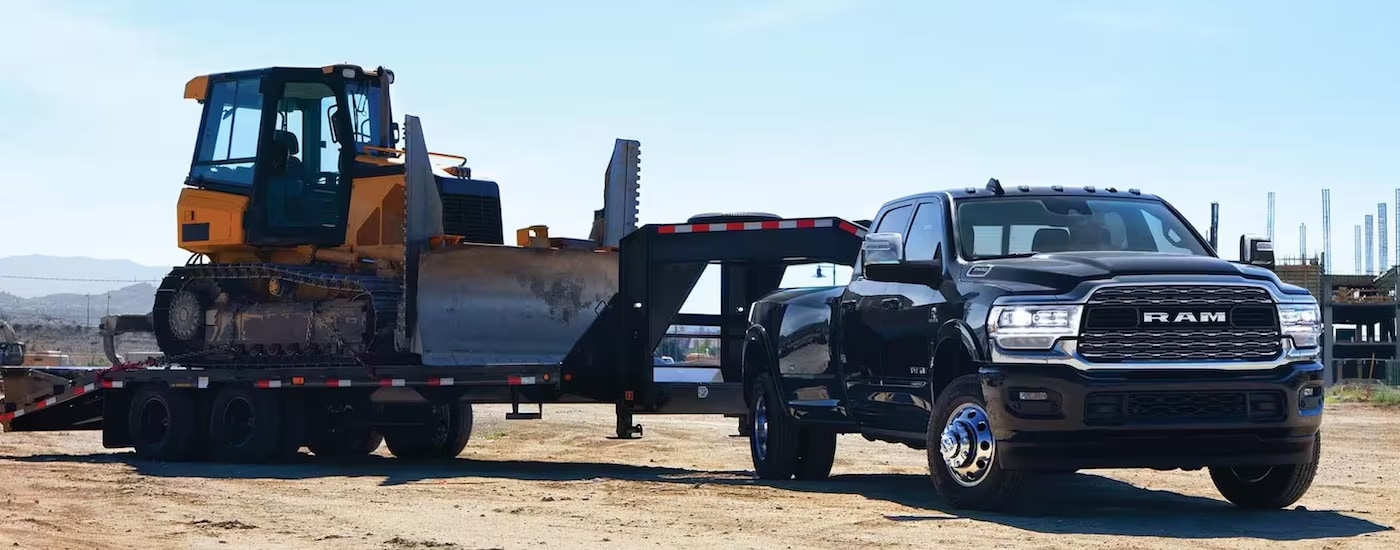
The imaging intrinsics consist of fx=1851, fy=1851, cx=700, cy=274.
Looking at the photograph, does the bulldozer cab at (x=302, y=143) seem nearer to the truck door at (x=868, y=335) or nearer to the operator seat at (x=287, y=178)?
the operator seat at (x=287, y=178)

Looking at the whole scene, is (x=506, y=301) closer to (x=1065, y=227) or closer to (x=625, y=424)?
(x=625, y=424)

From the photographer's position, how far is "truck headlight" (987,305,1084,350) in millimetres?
10969

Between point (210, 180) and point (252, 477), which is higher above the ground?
point (210, 180)

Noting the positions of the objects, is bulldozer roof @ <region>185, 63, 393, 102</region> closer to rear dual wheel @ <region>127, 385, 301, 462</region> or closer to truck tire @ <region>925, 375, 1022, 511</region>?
rear dual wheel @ <region>127, 385, 301, 462</region>

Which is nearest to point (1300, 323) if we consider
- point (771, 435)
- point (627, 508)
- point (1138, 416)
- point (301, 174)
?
point (1138, 416)

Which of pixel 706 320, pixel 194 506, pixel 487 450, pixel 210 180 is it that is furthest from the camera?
pixel 487 450

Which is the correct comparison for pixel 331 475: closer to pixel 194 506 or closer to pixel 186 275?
pixel 194 506

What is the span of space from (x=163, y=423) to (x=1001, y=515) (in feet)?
39.7

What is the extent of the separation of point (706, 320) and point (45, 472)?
6449 millimetres

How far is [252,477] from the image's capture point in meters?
16.9

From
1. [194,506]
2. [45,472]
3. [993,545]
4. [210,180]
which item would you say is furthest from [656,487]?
[210,180]

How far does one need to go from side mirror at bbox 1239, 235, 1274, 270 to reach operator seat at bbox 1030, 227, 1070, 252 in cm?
115

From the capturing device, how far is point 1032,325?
36.2 ft

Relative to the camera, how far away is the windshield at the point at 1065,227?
41.0 feet
